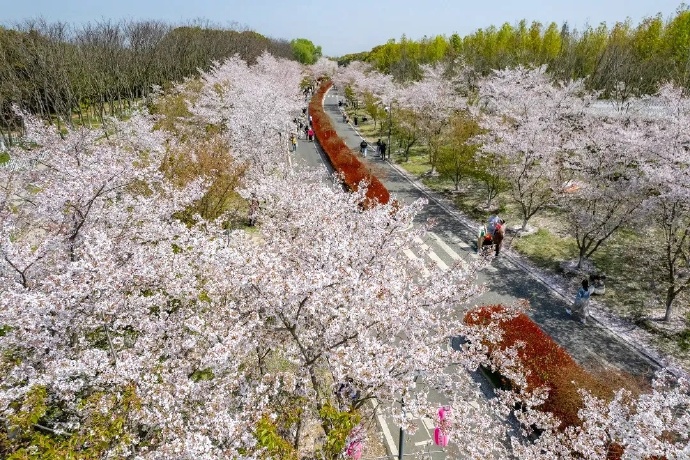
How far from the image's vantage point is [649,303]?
635 inches

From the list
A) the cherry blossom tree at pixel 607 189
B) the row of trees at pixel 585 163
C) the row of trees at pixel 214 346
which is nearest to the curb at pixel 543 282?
the row of trees at pixel 585 163

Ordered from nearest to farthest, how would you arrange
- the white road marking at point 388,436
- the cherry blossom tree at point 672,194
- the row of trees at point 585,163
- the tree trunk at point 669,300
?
the white road marking at point 388,436 → the cherry blossom tree at point 672,194 → the tree trunk at point 669,300 → the row of trees at point 585,163

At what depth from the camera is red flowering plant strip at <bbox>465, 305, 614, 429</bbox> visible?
32.4 ft

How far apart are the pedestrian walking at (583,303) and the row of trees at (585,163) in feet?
8.93

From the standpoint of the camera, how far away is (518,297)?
54.7ft

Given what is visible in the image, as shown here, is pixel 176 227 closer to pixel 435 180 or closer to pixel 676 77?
pixel 435 180

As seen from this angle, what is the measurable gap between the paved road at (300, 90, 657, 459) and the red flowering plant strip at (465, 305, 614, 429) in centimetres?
241

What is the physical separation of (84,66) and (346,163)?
28.5 m

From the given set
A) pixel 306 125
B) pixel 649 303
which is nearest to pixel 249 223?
pixel 649 303

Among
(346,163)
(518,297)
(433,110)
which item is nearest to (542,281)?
(518,297)

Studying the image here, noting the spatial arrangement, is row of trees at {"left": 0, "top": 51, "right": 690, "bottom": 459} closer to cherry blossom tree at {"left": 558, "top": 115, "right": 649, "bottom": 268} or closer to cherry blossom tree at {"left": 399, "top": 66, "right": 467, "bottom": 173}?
cherry blossom tree at {"left": 558, "top": 115, "right": 649, "bottom": 268}

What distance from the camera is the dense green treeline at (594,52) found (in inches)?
1690

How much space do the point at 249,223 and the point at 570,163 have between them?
1736 centimetres

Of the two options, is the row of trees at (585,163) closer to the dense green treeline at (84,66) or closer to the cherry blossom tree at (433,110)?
the cherry blossom tree at (433,110)
